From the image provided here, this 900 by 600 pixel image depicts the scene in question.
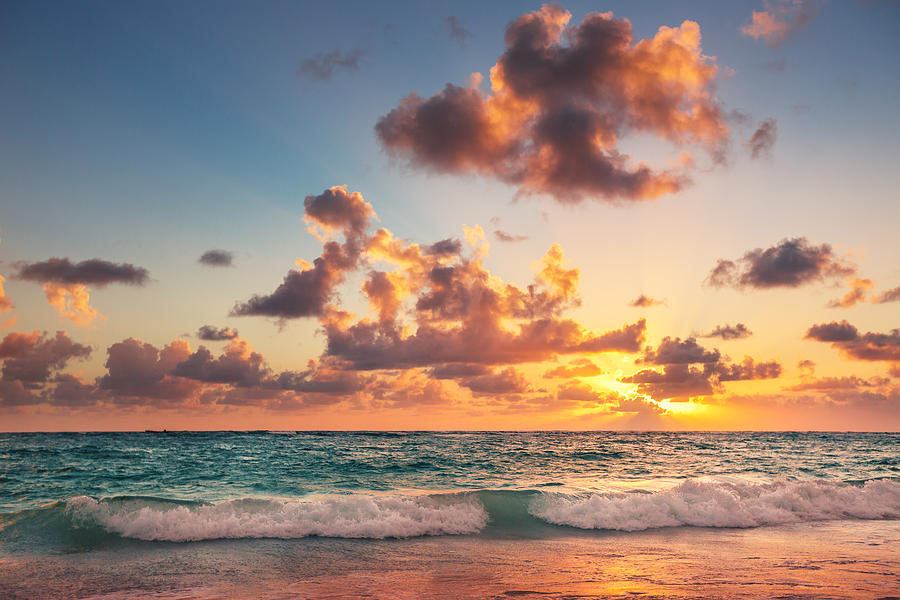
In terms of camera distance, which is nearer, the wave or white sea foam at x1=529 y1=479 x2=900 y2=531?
the wave

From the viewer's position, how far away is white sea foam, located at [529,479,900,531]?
1772cm

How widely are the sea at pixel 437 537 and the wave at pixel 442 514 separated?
0.06 m

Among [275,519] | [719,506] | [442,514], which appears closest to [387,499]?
[442,514]

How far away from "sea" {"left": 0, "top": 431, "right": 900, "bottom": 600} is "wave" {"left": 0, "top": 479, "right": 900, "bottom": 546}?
0.19 ft

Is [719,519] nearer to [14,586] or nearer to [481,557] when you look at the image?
[481,557]

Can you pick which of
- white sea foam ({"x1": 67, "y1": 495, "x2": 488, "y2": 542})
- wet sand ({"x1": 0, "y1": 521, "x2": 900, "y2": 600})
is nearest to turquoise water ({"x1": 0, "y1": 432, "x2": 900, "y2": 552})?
white sea foam ({"x1": 67, "y1": 495, "x2": 488, "y2": 542})

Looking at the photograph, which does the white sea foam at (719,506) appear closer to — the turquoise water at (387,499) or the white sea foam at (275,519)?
the turquoise water at (387,499)

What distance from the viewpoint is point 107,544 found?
1466 centimetres

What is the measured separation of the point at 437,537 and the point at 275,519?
4.90m

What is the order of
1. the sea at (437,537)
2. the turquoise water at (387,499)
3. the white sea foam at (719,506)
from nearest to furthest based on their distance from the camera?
the sea at (437,537), the turquoise water at (387,499), the white sea foam at (719,506)

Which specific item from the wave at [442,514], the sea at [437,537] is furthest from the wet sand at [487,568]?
the wave at [442,514]

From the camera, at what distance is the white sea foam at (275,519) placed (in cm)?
1548

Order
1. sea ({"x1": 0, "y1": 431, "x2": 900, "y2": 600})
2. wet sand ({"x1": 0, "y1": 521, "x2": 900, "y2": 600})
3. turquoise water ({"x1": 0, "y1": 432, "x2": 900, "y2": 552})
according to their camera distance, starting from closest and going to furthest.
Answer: wet sand ({"x1": 0, "y1": 521, "x2": 900, "y2": 600}), sea ({"x1": 0, "y1": 431, "x2": 900, "y2": 600}), turquoise water ({"x1": 0, "y1": 432, "x2": 900, "y2": 552})

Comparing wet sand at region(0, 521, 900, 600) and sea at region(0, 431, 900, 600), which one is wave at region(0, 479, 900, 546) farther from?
wet sand at region(0, 521, 900, 600)
